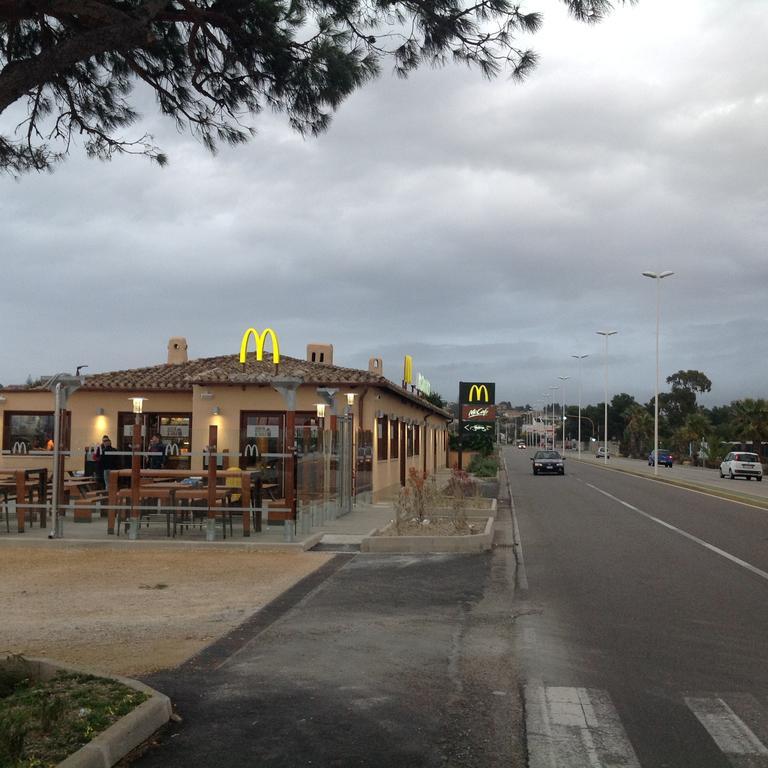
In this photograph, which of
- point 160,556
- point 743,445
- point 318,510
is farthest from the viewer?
point 743,445

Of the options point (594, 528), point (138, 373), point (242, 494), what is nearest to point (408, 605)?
point (242, 494)

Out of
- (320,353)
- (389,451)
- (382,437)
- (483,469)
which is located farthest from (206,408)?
(483,469)

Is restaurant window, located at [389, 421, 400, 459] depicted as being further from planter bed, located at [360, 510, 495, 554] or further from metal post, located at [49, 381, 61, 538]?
metal post, located at [49, 381, 61, 538]

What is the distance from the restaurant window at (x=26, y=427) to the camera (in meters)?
26.1

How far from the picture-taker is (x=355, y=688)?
611 cm

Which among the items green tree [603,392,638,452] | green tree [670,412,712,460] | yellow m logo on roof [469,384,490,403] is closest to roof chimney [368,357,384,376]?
yellow m logo on roof [469,384,490,403]

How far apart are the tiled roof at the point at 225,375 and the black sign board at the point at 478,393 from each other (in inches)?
520

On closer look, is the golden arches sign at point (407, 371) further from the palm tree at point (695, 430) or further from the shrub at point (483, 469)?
the palm tree at point (695, 430)

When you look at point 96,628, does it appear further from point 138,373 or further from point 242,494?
point 138,373

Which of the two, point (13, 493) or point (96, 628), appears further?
point (13, 493)

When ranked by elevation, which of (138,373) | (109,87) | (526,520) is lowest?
(526,520)

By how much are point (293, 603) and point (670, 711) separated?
475 centimetres

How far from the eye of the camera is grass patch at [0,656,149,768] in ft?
14.6

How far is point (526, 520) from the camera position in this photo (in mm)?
19906
